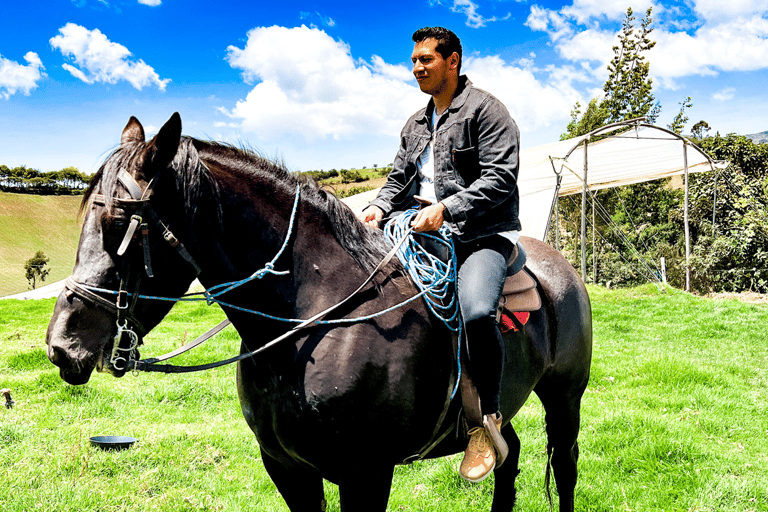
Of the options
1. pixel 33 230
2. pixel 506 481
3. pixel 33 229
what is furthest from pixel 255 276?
pixel 33 229

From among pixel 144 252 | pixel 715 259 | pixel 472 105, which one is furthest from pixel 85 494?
pixel 715 259

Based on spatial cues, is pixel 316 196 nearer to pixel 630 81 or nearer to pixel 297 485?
pixel 297 485

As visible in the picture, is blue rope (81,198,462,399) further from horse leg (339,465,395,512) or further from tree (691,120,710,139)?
tree (691,120,710,139)

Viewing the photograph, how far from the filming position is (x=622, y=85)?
3070cm

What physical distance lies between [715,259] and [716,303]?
22.4 feet

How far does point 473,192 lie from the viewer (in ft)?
8.64

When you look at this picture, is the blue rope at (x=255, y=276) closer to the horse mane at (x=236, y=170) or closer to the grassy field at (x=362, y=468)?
the horse mane at (x=236, y=170)

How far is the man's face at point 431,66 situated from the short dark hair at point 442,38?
2cm

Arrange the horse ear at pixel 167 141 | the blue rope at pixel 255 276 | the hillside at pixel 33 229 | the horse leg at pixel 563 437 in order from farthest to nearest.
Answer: the hillside at pixel 33 229 → the horse leg at pixel 563 437 → the blue rope at pixel 255 276 → the horse ear at pixel 167 141

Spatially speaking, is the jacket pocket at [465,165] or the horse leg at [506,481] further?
the horse leg at [506,481]

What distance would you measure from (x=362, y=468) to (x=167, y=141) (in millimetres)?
1679

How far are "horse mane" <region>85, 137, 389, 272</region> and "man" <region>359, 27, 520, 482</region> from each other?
0.99ft

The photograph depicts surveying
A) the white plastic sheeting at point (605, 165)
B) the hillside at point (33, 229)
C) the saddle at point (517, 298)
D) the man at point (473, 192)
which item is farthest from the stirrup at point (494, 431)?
the hillside at point (33, 229)

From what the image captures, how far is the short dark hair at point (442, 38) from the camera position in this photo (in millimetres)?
2834
